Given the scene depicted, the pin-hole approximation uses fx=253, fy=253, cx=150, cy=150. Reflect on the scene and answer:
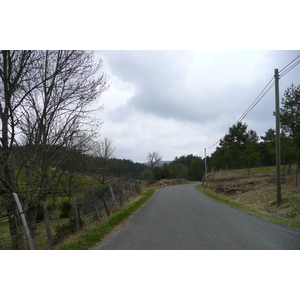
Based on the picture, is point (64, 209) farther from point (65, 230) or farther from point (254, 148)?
point (254, 148)

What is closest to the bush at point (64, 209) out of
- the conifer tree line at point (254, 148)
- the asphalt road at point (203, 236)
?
the asphalt road at point (203, 236)

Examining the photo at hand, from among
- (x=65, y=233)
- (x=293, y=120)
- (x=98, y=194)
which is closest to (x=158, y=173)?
(x=293, y=120)

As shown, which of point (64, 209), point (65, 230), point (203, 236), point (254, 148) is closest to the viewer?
point (203, 236)

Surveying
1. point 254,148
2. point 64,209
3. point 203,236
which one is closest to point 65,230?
point 64,209

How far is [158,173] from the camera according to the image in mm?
66562

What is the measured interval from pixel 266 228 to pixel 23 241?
23.2 ft

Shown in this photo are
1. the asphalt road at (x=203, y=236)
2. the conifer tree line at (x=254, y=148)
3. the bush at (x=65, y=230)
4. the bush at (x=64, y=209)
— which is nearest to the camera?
the asphalt road at (x=203, y=236)

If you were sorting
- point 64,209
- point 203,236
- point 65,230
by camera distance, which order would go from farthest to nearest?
point 64,209 < point 65,230 < point 203,236

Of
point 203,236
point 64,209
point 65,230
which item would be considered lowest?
point 65,230

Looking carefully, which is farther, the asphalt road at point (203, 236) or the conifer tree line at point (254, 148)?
the conifer tree line at point (254, 148)

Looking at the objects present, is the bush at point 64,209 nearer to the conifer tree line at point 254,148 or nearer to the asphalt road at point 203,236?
the asphalt road at point 203,236

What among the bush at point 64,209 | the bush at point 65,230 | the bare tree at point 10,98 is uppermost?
the bare tree at point 10,98

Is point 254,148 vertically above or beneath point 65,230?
above

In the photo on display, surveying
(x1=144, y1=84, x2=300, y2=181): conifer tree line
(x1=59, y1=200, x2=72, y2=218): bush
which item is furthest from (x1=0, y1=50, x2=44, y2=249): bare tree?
(x1=144, y1=84, x2=300, y2=181): conifer tree line
